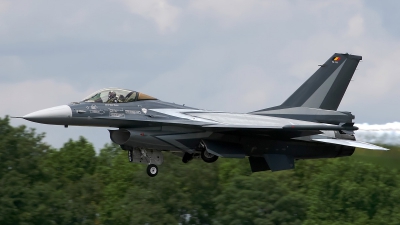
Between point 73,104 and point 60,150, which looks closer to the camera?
point 73,104

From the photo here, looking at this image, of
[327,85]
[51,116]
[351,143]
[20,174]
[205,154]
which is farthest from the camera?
[20,174]

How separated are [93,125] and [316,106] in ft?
23.8

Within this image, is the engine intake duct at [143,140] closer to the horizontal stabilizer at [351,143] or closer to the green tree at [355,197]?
the horizontal stabilizer at [351,143]

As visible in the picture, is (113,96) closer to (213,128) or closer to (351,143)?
(213,128)

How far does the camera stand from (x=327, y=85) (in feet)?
91.0

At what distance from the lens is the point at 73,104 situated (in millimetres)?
24719

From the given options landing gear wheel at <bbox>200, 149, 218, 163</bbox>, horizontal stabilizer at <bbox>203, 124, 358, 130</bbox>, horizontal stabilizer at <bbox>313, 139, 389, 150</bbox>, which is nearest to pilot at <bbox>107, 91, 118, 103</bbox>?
horizontal stabilizer at <bbox>203, 124, 358, 130</bbox>

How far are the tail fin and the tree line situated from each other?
18644mm

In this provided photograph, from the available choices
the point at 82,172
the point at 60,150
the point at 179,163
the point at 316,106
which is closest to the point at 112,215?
the point at 179,163

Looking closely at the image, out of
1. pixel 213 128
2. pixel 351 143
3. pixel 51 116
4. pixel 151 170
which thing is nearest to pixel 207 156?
pixel 213 128

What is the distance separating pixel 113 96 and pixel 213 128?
305 cm

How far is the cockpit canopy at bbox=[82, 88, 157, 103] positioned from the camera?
24.9 meters

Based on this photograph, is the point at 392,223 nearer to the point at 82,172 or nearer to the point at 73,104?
the point at 82,172

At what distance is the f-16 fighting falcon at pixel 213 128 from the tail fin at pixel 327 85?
0.04 meters
